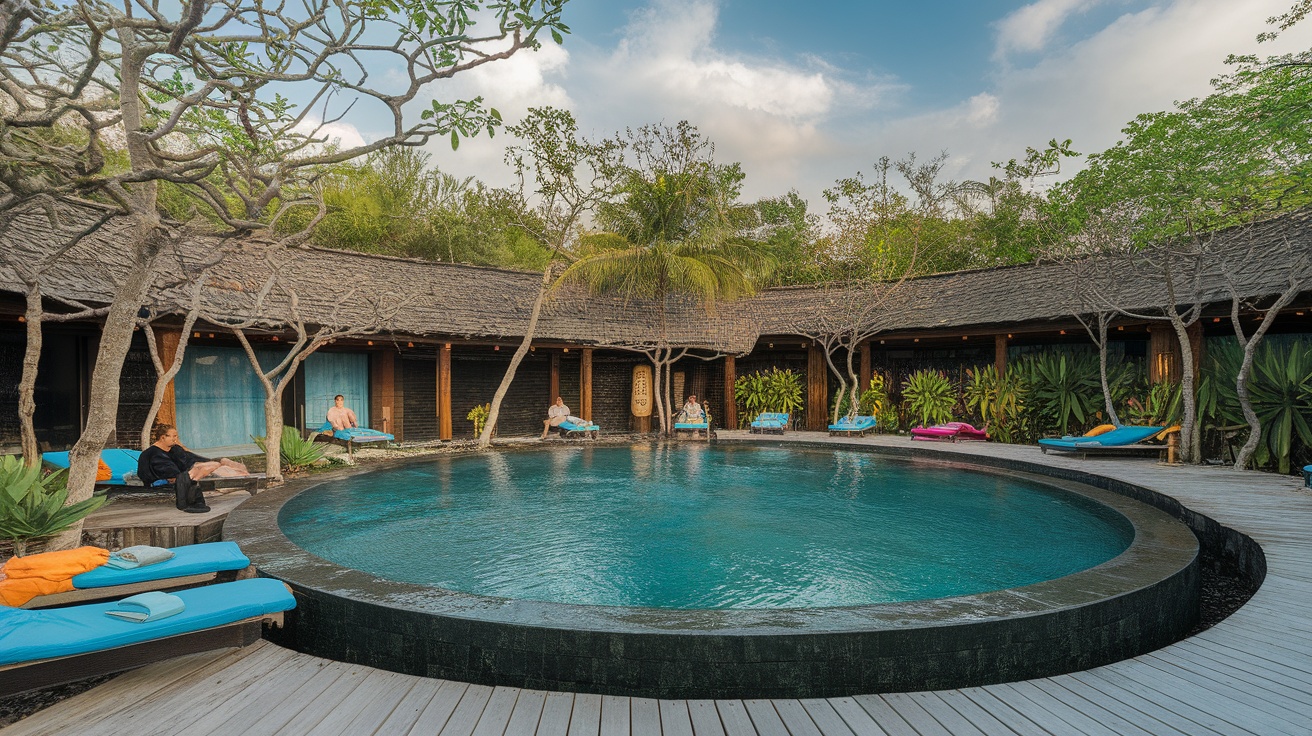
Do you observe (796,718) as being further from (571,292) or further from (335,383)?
(571,292)

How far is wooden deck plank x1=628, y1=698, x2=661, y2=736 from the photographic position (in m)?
2.67

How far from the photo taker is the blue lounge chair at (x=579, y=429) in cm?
1472

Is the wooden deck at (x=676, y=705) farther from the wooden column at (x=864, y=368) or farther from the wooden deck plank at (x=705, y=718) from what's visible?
the wooden column at (x=864, y=368)

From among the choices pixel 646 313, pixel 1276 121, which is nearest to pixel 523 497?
pixel 646 313

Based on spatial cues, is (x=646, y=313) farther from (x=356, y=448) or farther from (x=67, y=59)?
(x=67, y=59)

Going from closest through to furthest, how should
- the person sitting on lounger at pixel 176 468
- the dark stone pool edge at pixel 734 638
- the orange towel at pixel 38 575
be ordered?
the dark stone pool edge at pixel 734 638
the orange towel at pixel 38 575
the person sitting on lounger at pixel 176 468

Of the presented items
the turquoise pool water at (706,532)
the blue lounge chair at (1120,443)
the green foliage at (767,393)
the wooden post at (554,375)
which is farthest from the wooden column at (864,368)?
the wooden post at (554,375)

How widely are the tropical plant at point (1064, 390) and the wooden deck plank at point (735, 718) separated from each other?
12901 millimetres

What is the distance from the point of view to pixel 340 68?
4.77m

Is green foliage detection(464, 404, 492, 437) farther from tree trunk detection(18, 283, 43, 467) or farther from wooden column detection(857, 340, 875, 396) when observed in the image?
tree trunk detection(18, 283, 43, 467)

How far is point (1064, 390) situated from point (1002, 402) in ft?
3.90

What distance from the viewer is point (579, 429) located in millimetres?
14688

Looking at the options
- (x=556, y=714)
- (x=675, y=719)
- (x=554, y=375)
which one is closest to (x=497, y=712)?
(x=556, y=714)

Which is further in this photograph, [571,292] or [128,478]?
[571,292]
